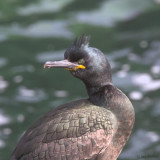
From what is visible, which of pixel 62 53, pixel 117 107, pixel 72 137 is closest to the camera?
pixel 72 137

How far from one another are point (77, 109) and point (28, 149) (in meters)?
0.72

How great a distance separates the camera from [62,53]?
45.3 feet

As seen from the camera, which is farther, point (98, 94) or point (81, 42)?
point (98, 94)

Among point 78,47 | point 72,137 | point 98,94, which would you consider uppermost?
point 78,47

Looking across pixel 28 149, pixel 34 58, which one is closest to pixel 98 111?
pixel 28 149

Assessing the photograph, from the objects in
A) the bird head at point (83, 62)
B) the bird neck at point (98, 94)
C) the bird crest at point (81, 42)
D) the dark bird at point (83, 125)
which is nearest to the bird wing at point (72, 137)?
the dark bird at point (83, 125)

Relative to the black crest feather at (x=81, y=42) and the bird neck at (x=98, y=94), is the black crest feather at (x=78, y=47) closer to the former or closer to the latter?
the black crest feather at (x=81, y=42)

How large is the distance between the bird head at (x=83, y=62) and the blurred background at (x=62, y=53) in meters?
3.79

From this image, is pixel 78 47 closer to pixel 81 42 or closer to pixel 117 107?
pixel 81 42

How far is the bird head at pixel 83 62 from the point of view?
24.3 feet

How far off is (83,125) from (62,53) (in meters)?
6.53

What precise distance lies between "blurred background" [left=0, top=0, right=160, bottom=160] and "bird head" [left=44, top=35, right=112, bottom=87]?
3789 mm

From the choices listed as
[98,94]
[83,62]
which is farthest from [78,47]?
[98,94]

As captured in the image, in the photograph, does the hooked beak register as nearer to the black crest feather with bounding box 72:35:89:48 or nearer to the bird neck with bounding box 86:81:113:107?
the black crest feather with bounding box 72:35:89:48
